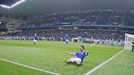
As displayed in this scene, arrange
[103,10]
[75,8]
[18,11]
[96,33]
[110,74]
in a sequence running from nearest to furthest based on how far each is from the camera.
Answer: [110,74]
[96,33]
[103,10]
[75,8]
[18,11]

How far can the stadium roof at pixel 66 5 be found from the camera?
2803 inches

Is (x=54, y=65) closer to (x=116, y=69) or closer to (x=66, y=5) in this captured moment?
(x=116, y=69)

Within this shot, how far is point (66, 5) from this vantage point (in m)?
79.6

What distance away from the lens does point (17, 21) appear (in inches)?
3971

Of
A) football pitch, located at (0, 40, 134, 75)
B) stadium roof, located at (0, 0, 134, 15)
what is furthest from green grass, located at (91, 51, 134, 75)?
stadium roof, located at (0, 0, 134, 15)

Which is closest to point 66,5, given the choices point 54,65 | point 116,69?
point 54,65

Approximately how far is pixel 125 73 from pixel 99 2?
62.5 m

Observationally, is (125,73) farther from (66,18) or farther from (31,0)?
(66,18)

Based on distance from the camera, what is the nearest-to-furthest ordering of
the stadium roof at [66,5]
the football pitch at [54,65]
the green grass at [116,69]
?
the football pitch at [54,65] < the green grass at [116,69] < the stadium roof at [66,5]

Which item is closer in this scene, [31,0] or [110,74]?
[110,74]

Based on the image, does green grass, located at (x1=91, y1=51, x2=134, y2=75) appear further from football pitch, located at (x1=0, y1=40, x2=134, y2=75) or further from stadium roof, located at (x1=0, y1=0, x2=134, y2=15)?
stadium roof, located at (x1=0, y1=0, x2=134, y2=15)

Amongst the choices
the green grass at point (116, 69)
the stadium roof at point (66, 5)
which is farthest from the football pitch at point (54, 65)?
the stadium roof at point (66, 5)

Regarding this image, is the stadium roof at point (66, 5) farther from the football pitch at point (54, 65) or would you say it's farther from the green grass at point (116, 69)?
the green grass at point (116, 69)

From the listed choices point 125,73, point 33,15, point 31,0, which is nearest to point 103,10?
point 31,0
